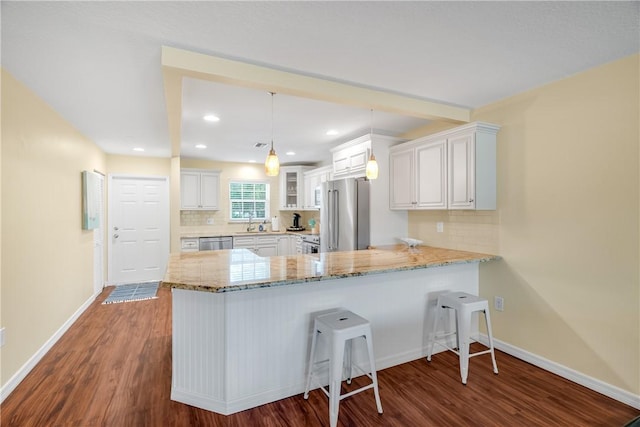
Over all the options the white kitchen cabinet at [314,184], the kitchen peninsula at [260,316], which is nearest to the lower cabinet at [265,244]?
the white kitchen cabinet at [314,184]

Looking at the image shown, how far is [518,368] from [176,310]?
9.12ft

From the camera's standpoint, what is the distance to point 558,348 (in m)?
2.55

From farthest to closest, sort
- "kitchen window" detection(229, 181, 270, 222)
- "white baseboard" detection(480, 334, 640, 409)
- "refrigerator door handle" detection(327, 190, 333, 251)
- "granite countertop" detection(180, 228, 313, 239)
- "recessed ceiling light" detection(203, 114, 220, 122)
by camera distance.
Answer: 1. "kitchen window" detection(229, 181, 270, 222)
2. "granite countertop" detection(180, 228, 313, 239)
3. "refrigerator door handle" detection(327, 190, 333, 251)
4. "recessed ceiling light" detection(203, 114, 220, 122)
5. "white baseboard" detection(480, 334, 640, 409)

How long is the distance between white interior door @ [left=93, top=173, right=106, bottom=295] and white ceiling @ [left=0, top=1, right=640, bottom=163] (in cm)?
219

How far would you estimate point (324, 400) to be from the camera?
85.8 inches

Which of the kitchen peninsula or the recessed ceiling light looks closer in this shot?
the kitchen peninsula

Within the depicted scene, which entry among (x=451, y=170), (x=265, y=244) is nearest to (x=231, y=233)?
(x=265, y=244)

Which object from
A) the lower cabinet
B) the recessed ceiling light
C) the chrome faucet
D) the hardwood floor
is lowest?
the hardwood floor

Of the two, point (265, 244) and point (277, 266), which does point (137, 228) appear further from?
point (277, 266)

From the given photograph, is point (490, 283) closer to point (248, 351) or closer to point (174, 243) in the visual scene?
point (248, 351)

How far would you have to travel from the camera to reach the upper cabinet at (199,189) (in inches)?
234

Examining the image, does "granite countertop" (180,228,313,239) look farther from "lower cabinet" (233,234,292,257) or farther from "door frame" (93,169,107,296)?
"door frame" (93,169,107,296)

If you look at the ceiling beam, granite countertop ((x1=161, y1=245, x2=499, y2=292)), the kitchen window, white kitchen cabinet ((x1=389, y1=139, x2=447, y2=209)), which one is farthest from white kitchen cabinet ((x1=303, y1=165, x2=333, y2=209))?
granite countertop ((x1=161, y1=245, x2=499, y2=292))

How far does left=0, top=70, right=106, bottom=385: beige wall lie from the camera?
2312 mm
